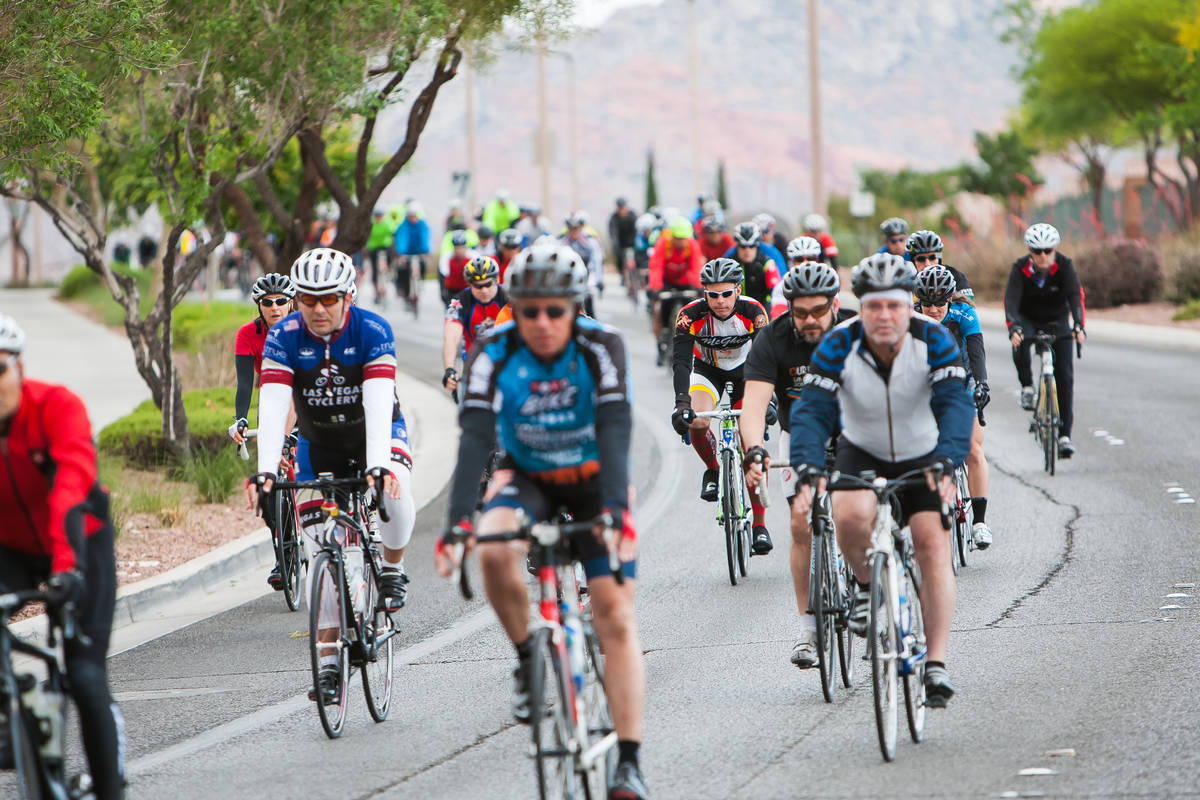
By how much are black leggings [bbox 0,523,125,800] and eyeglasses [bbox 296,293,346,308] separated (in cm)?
243

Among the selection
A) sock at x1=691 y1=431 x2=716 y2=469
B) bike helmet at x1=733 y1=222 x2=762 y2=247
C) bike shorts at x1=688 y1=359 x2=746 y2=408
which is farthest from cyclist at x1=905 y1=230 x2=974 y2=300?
bike helmet at x1=733 y1=222 x2=762 y2=247

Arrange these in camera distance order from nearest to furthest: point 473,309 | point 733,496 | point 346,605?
point 346,605, point 733,496, point 473,309

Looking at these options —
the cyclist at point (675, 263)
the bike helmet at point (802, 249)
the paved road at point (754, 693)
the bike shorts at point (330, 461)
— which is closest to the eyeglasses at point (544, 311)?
the paved road at point (754, 693)

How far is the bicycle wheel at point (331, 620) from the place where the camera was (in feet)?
24.4

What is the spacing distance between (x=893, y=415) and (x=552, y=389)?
187cm

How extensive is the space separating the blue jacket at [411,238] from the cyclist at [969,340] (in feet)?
74.7

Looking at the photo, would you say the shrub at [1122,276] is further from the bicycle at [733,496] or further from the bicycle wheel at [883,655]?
the bicycle wheel at [883,655]

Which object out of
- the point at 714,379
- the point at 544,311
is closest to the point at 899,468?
the point at 544,311

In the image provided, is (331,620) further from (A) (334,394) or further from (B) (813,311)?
(B) (813,311)

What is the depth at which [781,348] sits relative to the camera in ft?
28.5

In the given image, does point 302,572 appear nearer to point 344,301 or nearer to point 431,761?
point 344,301

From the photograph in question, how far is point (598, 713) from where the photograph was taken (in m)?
6.00

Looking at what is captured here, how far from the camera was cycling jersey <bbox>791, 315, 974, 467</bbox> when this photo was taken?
703cm

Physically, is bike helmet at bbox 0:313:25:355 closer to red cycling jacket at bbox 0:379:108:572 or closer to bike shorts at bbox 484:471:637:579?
red cycling jacket at bbox 0:379:108:572
